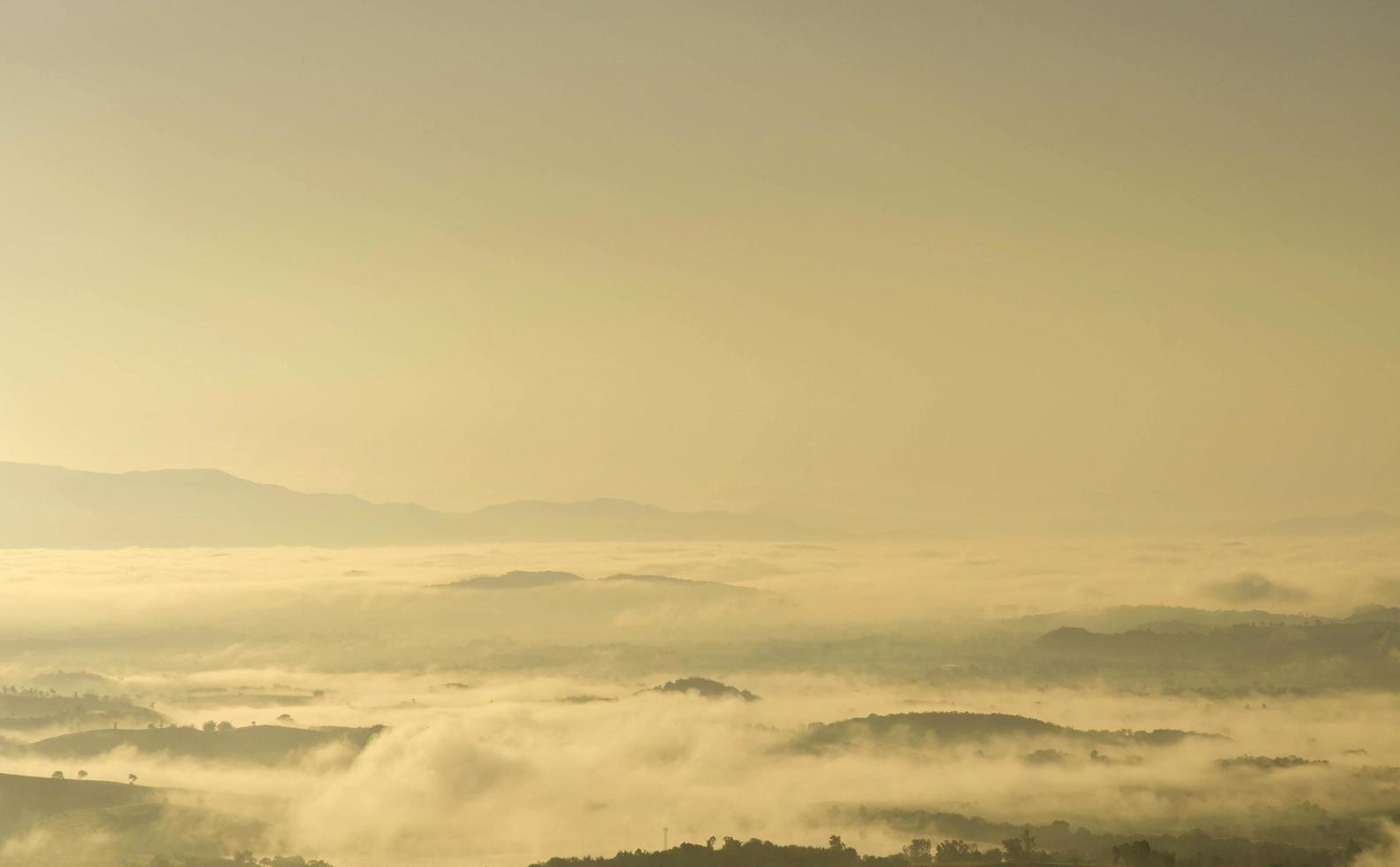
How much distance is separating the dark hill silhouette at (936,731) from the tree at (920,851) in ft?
64.9

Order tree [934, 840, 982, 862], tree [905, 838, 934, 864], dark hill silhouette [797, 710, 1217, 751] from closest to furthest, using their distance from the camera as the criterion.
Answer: tree [934, 840, 982, 862], tree [905, 838, 934, 864], dark hill silhouette [797, 710, 1217, 751]

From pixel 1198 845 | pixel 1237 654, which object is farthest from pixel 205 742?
pixel 1237 654

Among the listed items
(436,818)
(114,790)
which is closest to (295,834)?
(436,818)

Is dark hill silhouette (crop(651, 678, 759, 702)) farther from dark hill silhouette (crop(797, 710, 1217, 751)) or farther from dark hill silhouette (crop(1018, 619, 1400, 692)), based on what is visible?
dark hill silhouette (crop(1018, 619, 1400, 692))

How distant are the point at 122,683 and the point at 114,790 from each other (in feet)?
73.2

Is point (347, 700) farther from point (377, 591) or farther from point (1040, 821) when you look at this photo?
point (1040, 821)

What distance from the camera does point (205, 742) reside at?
149 metres

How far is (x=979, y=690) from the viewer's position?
144375mm

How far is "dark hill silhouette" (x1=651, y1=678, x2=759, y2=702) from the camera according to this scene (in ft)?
449

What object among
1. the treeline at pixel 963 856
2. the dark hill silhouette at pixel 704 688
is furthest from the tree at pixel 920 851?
the dark hill silhouette at pixel 704 688

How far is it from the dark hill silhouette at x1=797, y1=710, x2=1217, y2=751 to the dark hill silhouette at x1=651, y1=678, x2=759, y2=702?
7.84 meters

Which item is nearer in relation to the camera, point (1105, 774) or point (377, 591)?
point (1105, 774)

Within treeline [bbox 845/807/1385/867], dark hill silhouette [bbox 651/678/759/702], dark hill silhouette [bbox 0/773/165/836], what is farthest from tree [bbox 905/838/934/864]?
dark hill silhouette [bbox 0/773/165/836]

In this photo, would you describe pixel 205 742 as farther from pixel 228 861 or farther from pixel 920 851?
pixel 920 851
